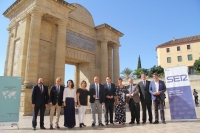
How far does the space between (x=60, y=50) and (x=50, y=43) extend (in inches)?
42.4

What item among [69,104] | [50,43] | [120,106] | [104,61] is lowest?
[120,106]

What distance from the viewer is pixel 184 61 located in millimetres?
42594

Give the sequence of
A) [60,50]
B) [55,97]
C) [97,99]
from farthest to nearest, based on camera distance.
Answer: [60,50]
[97,99]
[55,97]

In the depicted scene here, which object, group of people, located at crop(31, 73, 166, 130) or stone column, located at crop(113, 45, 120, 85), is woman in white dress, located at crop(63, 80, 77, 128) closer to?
group of people, located at crop(31, 73, 166, 130)

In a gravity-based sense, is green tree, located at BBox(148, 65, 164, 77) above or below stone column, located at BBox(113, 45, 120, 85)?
above

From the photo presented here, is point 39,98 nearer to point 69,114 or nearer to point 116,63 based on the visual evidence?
point 69,114

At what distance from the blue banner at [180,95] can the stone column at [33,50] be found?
8.06 meters

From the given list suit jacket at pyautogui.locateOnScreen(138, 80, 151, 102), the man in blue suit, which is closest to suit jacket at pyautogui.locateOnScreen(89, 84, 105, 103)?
suit jacket at pyautogui.locateOnScreen(138, 80, 151, 102)

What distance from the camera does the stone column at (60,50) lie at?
11934mm

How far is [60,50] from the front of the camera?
1223cm

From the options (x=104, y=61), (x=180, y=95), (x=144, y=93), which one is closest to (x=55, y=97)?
(x=144, y=93)

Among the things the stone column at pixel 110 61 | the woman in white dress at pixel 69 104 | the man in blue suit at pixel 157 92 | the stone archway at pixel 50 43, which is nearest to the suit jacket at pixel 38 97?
the woman in white dress at pixel 69 104

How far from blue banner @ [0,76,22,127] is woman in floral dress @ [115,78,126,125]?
3673 millimetres

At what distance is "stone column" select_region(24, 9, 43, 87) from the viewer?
34.2 ft
